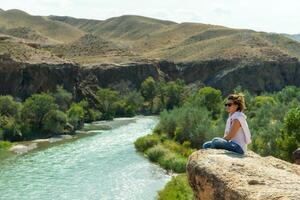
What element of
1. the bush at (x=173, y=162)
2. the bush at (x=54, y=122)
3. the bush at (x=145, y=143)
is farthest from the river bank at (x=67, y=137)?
the bush at (x=173, y=162)

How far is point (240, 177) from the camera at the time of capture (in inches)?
456

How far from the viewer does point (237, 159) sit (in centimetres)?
1292

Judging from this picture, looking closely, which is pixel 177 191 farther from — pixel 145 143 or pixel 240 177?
pixel 240 177

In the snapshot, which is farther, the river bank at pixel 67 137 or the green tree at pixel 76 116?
the green tree at pixel 76 116

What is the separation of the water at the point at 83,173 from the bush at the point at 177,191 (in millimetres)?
1322

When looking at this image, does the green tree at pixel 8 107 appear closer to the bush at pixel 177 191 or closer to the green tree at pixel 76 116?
the green tree at pixel 76 116

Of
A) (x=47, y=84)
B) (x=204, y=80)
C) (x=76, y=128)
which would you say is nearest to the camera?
(x=76, y=128)

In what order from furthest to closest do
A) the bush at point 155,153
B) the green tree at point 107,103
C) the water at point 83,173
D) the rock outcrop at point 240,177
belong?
1. the green tree at point 107,103
2. the bush at point 155,153
3. the water at point 83,173
4. the rock outcrop at point 240,177

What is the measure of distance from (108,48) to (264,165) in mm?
143105

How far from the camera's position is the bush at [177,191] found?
40.8 metres

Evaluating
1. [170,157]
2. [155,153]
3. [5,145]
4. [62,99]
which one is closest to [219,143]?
[170,157]

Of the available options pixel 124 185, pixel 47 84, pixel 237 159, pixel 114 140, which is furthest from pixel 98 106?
pixel 237 159

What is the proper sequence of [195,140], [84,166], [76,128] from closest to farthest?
1. [84,166]
2. [195,140]
3. [76,128]

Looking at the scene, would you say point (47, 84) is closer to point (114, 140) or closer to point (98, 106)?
point (98, 106)
